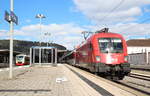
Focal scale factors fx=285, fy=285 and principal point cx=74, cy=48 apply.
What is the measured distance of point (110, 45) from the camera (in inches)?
765

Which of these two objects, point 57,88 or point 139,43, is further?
point 139,43

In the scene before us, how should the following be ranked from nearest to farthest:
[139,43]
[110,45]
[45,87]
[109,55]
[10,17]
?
1. [45,87]
2. [10,17]
3. [109,55]
4. [110,45]
5. [139,43]

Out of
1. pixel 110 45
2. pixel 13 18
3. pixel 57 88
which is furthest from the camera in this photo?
pixel 110 45

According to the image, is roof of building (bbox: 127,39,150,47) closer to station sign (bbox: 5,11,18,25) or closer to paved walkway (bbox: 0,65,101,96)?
station sign (bbox: 5,11,18,25)

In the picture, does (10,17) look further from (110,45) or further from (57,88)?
(110,45)

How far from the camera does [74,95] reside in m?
9.72

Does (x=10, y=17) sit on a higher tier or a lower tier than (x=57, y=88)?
higher

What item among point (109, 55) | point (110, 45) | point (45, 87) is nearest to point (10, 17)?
point (45, 87)

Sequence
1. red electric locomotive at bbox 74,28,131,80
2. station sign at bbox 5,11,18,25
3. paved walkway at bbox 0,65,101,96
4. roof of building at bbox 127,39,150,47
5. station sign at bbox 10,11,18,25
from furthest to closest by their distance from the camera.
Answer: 1. roof of building at bbox 127,39,150,47
2. red electric locomotive at bbox 74,28,131,80
3. station sign at bbox 10,11,18,25
4. station sign at bbox 5,11,18,25
5. paved walkway at bbox 0,65,101,96

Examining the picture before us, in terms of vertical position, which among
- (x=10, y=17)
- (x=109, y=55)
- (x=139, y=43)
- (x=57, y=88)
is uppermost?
(x=139, y=43)

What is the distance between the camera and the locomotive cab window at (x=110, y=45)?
1917cm

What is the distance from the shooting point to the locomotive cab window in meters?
19.2

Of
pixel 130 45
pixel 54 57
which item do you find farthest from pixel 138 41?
pixel 54 57

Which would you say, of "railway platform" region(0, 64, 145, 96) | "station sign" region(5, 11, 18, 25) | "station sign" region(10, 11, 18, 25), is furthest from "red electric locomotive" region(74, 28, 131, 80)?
"station sign" region(5, 11, 18, 25)
